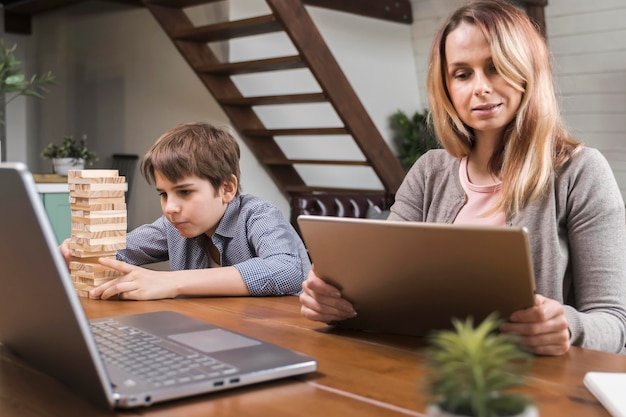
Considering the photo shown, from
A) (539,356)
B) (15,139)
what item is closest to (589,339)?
(539,356)

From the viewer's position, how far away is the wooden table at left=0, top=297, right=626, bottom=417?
86cm

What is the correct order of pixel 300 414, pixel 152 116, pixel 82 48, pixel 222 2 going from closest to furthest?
pixel 300 414 → pixel 222 2 → pixel 152 116 → pixel 82 48

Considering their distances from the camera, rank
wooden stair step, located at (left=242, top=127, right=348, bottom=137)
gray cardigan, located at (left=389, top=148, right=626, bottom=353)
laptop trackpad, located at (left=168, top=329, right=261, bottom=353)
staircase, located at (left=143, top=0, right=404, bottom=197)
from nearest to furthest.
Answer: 1. laptop trackpad, located at (left=168, top=329, right=261, bottom=353)
2. gray cardigan, located at (left=389, top=148, right=626, bottom=353)
3. staircase, located at (left=143, top=0, right=404, bottom=197)
4. wooden stair step, located at (left=242, top=127, right=348, bottom=137)

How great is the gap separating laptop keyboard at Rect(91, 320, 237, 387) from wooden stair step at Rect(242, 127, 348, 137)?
11.3 feet

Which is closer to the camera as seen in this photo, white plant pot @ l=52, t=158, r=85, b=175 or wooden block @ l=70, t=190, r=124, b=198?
wooden block @ l=70, t=190, r=124, b=198

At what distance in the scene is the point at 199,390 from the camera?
89cm

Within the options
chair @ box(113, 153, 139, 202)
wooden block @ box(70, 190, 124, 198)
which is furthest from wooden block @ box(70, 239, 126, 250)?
chair @ box(113, 153, 139, 202)

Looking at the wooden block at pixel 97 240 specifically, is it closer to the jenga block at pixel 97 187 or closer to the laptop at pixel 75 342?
the jenga block at pixel 97 187

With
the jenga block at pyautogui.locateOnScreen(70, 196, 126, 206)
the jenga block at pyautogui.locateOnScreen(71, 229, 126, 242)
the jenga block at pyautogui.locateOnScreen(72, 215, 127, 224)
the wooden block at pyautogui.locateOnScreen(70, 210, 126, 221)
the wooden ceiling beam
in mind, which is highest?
the wooden ceiling beam

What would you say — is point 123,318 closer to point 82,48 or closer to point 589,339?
point 589,339

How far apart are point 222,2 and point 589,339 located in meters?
3.92

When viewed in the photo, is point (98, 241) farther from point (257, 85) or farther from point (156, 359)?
point (257, 85)

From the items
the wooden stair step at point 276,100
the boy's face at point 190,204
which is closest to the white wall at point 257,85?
the wooden stair step at point 276,100

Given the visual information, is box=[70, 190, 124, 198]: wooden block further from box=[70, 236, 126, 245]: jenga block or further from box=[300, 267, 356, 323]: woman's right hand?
box=[300, 267, 356, 323]: woman's right hand
